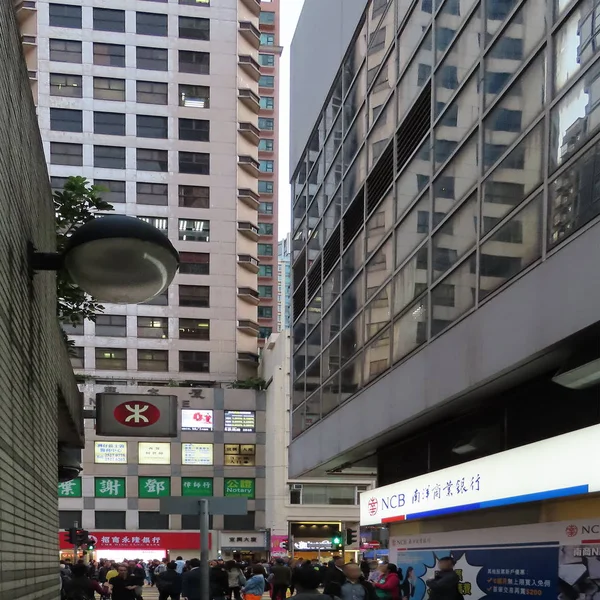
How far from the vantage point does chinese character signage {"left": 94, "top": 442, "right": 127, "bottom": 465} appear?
60.5 m

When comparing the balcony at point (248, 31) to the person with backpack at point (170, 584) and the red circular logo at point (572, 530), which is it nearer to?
the person with backpack at point (170, 584)

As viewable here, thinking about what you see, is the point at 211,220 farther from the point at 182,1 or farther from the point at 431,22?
the point at 431,22

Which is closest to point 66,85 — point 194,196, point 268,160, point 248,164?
point 194,196

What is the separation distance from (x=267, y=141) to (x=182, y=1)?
2238cm

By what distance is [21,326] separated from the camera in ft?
16.7

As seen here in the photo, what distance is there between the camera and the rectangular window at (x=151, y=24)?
65.4 meters

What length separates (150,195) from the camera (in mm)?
64062

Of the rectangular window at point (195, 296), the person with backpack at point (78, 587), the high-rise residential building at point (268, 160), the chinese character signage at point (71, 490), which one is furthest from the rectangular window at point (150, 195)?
the person with backpack at point (78, 587)

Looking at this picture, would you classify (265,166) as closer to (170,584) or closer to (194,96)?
(194,96)

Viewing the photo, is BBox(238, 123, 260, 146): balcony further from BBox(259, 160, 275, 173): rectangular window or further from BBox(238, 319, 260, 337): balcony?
BBox(259, 160, 275, 173): rectangular window

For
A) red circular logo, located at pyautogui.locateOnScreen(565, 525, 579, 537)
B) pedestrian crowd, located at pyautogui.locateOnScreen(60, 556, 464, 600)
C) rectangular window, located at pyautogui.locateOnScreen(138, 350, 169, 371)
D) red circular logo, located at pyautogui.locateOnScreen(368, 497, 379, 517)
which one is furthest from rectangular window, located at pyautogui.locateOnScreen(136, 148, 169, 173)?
red circular logo, located at pyautogui.locateOnScreen(565, 525, 579, 537)

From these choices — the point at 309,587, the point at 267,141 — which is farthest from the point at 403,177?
the point at 267,141

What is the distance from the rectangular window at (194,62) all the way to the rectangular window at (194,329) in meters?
17.9

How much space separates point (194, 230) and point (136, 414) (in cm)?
5513
